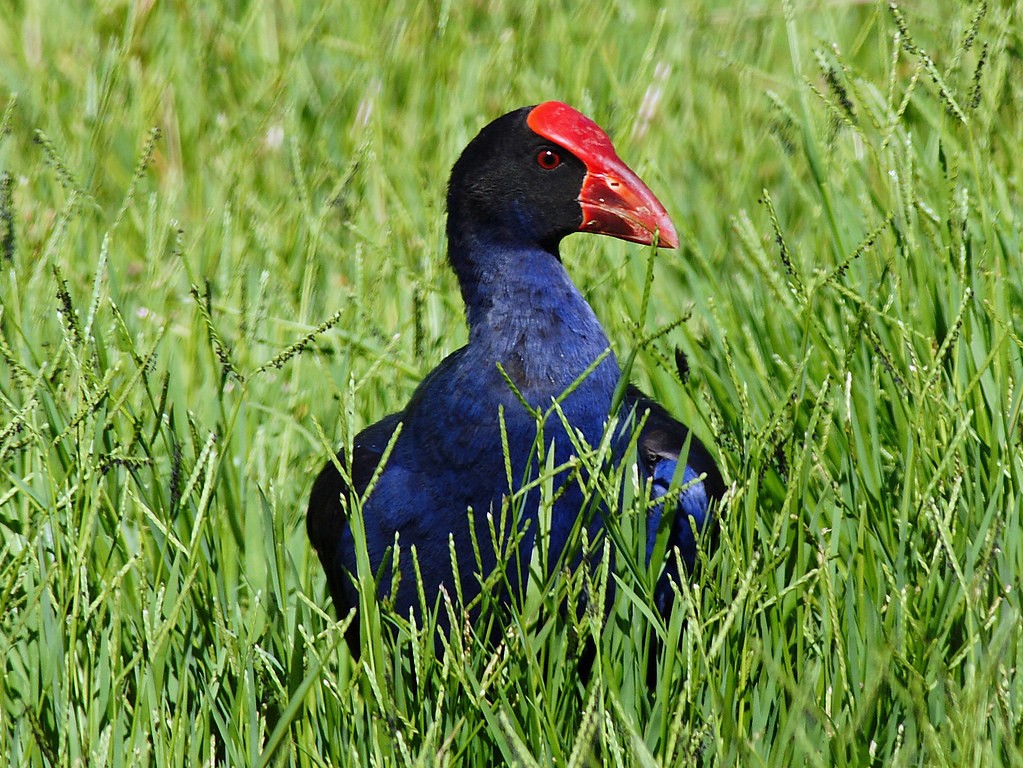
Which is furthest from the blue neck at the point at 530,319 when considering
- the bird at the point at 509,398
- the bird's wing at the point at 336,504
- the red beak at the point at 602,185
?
the bird's wing at the point at 336,504

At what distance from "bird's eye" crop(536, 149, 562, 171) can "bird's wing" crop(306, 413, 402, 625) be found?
1.95 feet

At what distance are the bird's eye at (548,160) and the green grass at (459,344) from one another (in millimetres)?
397

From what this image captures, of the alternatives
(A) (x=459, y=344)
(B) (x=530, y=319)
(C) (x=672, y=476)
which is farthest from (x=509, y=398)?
(A) (x=459, y=344)

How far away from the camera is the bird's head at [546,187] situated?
2.61 metres

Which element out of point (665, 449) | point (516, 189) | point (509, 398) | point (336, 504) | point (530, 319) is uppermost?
point (516, 189)

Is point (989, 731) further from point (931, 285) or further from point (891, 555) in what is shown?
point (931, 285)

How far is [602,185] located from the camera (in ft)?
8.65

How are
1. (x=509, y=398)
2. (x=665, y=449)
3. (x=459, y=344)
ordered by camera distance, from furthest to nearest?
1. (x=459, y=344)
2. (x=665, y=449)
3. (x=509, y=398)

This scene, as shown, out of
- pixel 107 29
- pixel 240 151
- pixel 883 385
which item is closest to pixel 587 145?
pixel 883 385

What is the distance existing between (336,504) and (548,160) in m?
0.77

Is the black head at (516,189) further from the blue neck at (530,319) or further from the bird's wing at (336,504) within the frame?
the bird's wing at (336,504)

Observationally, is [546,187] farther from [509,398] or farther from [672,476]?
[672,476]

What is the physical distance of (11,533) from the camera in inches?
106

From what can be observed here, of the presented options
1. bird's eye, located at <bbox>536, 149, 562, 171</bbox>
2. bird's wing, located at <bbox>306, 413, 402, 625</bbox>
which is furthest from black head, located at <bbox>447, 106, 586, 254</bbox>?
bird's wing, located at <bbox>306, 413, 402, 625</bbox>
